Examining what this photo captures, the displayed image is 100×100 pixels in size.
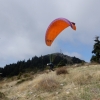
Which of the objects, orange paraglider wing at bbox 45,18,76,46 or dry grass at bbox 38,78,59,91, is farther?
orange paraglider wing at bbox 45,18,76,46

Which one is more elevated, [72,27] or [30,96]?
[72,27]

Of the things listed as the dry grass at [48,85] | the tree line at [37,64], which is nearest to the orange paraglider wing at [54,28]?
the dry grass at [48,85]

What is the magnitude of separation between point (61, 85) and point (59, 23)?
3.44 meters

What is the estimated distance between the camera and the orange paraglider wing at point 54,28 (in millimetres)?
10680

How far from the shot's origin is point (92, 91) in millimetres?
8359

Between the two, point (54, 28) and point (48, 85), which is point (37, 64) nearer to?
point (54, 28)

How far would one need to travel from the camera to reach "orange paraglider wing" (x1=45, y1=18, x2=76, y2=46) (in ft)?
35.0

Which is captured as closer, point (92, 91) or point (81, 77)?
point (92, 91)

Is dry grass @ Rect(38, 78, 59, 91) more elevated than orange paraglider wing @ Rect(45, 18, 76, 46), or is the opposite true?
orange paraglider wing @ Rect(45, 18, 76, 46)

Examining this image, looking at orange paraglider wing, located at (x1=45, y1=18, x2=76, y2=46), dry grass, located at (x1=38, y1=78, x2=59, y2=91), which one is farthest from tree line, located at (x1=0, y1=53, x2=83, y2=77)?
dry grass, located at (x1=38, y1=78, x2=59, y2=91)

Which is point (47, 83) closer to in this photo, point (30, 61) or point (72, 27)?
point (72, 27)

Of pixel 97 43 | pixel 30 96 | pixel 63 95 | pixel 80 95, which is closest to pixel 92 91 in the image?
pixel 80 95

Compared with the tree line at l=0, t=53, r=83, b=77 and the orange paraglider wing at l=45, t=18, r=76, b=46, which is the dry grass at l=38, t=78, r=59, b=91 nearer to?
the orange paraglider wing at l=45, t=18, r=76, b=46

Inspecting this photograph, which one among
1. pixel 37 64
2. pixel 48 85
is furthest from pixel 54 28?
pixel 37 64
